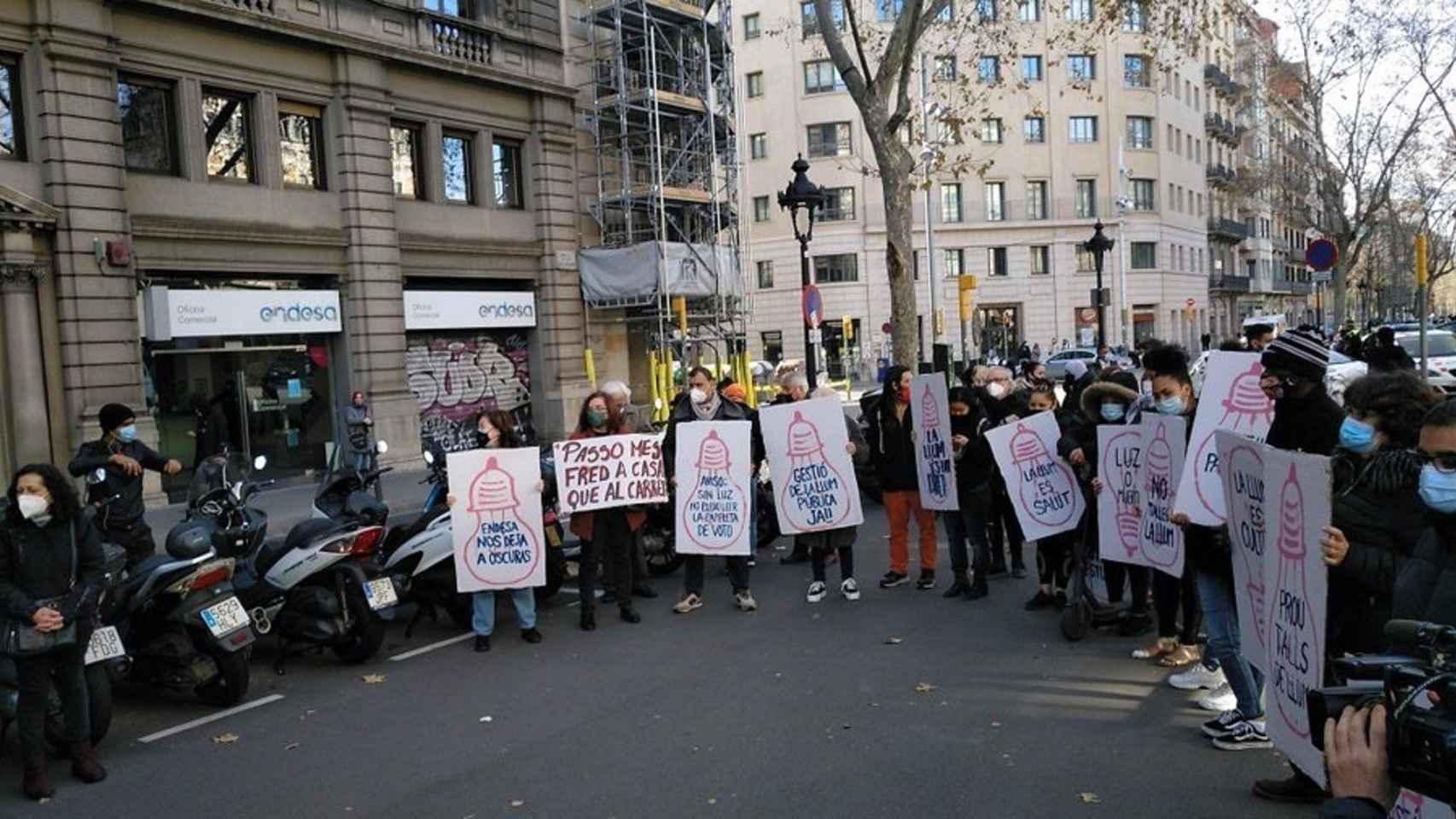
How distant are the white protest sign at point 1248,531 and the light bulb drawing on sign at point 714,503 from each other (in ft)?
16.5

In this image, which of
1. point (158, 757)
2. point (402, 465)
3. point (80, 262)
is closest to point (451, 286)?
point (402, 465)

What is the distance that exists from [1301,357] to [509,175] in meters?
22.2

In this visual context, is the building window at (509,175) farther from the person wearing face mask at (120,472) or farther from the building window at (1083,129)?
the building window at (1083,129)

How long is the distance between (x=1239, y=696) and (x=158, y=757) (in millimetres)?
5812

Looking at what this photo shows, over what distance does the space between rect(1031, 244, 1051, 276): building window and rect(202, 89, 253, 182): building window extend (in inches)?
1871

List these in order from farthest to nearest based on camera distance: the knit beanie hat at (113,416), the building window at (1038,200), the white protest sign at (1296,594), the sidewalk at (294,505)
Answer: the building window at (1038,200), the sidewalk at (294,505), the knit beanie hat at (113,416), the white protest sign at (1296,594)

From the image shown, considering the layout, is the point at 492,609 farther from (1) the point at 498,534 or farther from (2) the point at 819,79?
(2) the point at 819,79

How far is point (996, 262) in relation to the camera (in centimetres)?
6006

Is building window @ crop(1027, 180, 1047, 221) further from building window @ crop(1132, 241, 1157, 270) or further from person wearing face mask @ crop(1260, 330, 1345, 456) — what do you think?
person wearing face mask @ crop(1260, 330, 1345, 456)

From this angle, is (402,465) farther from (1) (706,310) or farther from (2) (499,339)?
(1) (706,310)

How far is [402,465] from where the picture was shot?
21.8m

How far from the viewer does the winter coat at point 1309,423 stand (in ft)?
16.7

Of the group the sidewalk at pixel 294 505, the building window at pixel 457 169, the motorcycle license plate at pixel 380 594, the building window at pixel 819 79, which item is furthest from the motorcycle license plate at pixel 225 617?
the building window at pixel 819 79

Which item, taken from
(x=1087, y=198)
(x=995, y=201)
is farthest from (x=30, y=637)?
(x=1087, y=198)
